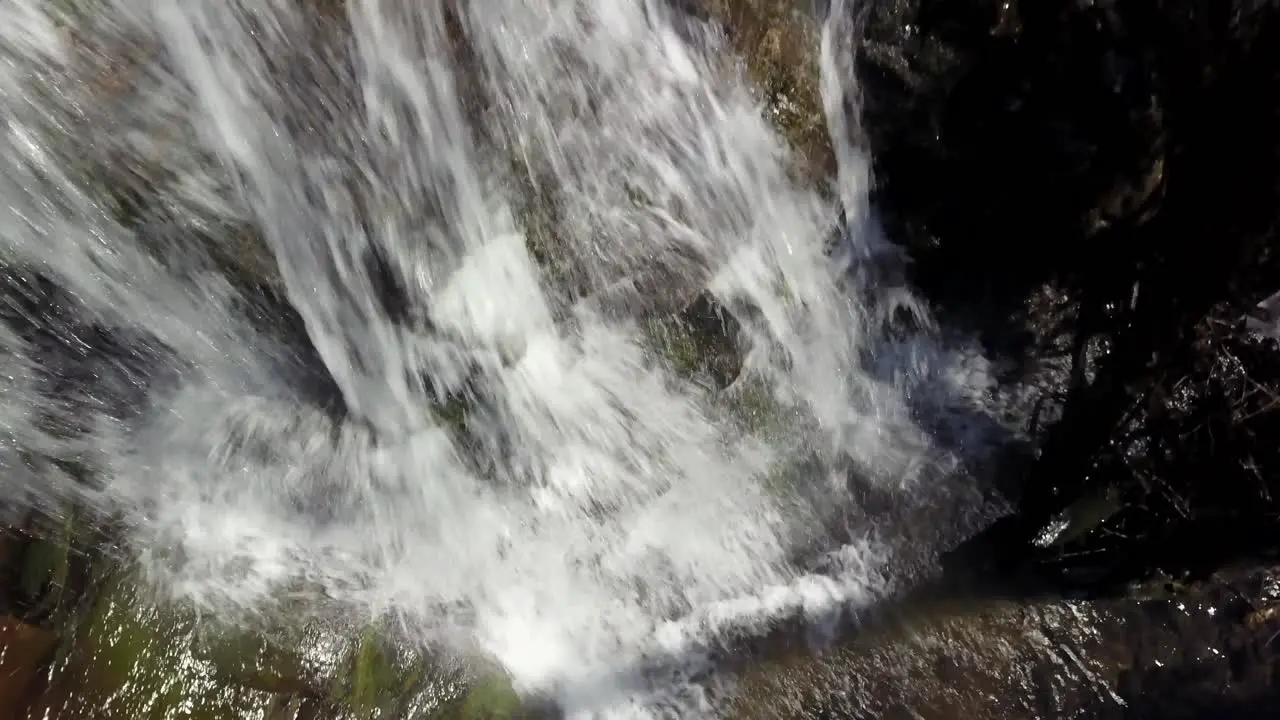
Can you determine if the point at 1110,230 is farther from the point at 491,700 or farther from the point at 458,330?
the point at 491,700

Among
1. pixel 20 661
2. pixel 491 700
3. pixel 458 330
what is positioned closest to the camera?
pixel 20 661

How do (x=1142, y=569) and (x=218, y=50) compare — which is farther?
(x=1142, y=569)

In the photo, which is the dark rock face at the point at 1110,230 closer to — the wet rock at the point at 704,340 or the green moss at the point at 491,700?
the wet rock at the point at 704,340

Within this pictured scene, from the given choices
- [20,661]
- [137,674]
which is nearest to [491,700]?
[137,674]

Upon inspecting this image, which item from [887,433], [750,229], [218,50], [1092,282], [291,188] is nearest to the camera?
[218,50]

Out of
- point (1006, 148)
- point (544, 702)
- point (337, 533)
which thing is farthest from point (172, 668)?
point (1006, 148)

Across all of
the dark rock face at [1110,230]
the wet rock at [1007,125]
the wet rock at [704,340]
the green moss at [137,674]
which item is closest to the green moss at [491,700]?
the green moss at [137,674]

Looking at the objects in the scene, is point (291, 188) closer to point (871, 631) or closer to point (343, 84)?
point (343, 84)
